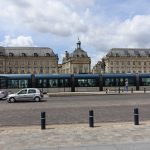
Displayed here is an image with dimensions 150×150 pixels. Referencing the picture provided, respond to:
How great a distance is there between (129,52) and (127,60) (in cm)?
364

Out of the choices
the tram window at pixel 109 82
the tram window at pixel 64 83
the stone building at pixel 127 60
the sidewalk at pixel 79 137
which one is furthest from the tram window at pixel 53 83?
the stone building at pixel 127 60

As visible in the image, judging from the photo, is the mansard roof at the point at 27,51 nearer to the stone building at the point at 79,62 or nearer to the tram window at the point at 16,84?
the stone building at the point at 79,62

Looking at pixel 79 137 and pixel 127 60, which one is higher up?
pixel 127 60

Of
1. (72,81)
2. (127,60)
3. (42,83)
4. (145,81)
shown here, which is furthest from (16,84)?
(127,60)

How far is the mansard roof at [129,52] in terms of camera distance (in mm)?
162500

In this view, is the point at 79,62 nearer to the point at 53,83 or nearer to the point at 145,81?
the point at 145,81

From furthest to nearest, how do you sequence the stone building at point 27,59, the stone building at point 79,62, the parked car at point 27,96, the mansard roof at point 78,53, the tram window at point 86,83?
the mansard roof at point 78,53 < the stone building at point 79,62 < the stone building at point 27,59 < the tram window at point 86,83 < the parked car at point 27,96

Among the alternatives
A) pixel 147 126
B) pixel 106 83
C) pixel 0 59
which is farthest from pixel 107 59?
pixel 147 126

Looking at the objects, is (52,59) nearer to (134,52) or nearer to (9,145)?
(134,52)

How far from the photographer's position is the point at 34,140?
38.3 ft

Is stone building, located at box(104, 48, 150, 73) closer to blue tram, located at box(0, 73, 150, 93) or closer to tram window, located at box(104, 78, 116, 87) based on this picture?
blue tram, located at box(0, 73, 150, 93)

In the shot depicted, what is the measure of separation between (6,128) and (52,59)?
451 feet

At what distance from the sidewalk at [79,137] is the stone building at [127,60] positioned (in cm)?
14820

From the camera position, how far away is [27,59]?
502 feet
